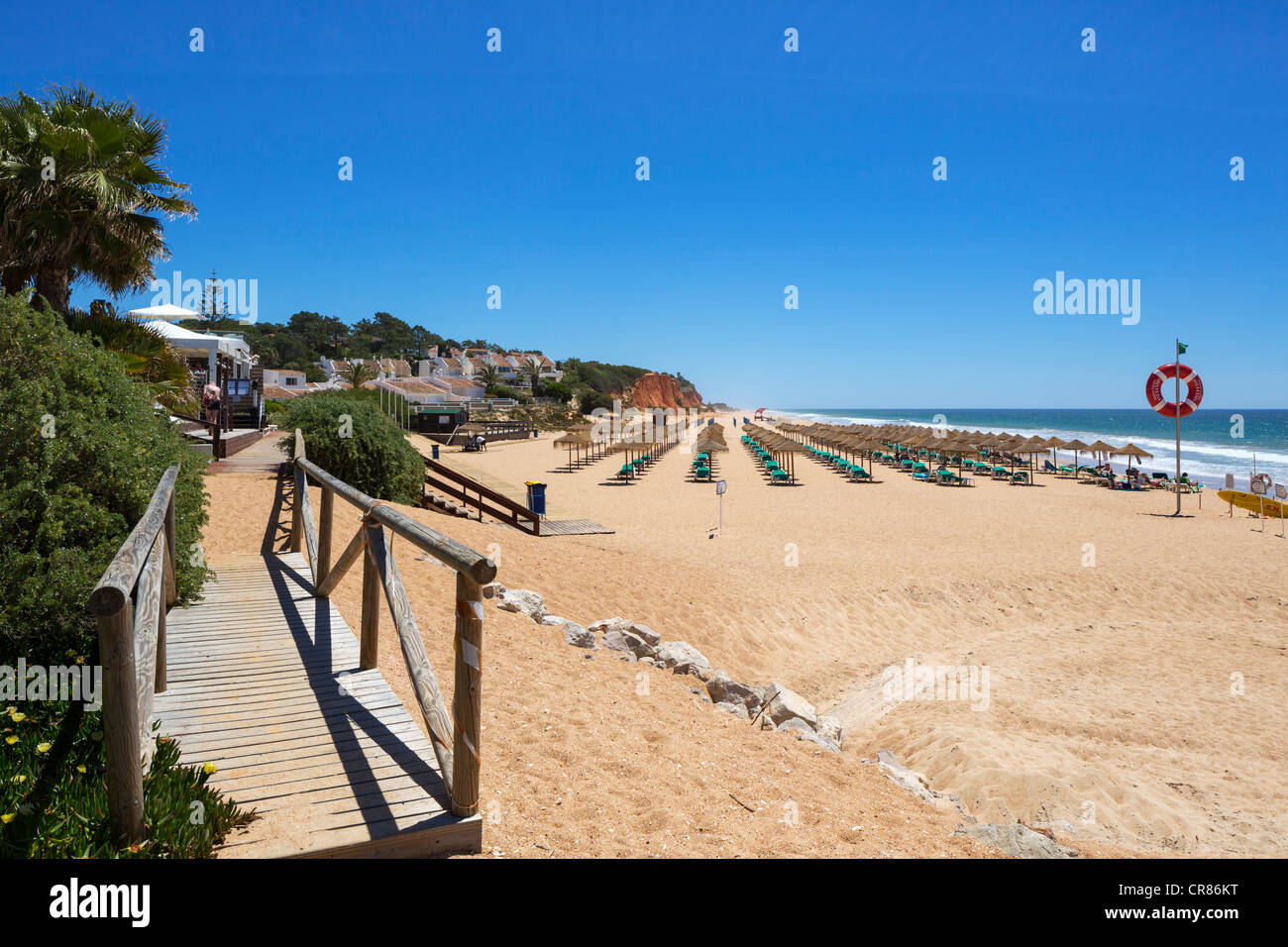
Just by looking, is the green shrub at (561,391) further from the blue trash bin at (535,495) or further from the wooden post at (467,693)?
the wooden post at (467,693)

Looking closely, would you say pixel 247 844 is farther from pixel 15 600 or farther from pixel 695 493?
pixel 695 493

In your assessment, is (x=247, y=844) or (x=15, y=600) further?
(x=15, y=600)

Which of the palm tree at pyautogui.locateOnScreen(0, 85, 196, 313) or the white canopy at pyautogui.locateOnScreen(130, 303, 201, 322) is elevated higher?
the white canopy at pyautogui.locateOnScreen(130, 303, 201, 322)

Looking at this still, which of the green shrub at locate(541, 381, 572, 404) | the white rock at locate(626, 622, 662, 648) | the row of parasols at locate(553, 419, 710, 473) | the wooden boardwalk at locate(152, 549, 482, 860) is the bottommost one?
the white rock at locate(626, 622, 662, 648)

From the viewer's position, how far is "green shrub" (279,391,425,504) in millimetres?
12367

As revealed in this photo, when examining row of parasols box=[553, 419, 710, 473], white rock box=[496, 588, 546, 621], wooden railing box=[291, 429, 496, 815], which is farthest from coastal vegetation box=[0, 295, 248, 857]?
row of parasols box=[553, 419, 710, 473]

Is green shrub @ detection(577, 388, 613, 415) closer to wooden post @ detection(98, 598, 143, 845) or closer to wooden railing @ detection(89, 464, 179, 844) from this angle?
wooden railing @ detection(89, 464, 179, 844)

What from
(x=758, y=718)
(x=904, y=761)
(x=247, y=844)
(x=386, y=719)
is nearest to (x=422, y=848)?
(x=247, y=844)

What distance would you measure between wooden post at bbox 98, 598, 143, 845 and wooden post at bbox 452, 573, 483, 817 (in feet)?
3.42

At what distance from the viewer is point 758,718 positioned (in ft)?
18.6

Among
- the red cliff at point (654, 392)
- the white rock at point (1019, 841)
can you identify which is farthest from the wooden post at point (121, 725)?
the red cliff at point (654, 392)

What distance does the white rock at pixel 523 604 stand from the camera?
7059mm

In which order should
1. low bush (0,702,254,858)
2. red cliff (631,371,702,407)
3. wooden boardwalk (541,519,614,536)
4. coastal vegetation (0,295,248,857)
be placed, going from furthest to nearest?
red cliff (631,371,702,407), wooden boardwalk (541,519,614,536), coastal vegetation (0,295,248,857), low bush (0,702,254,858)
